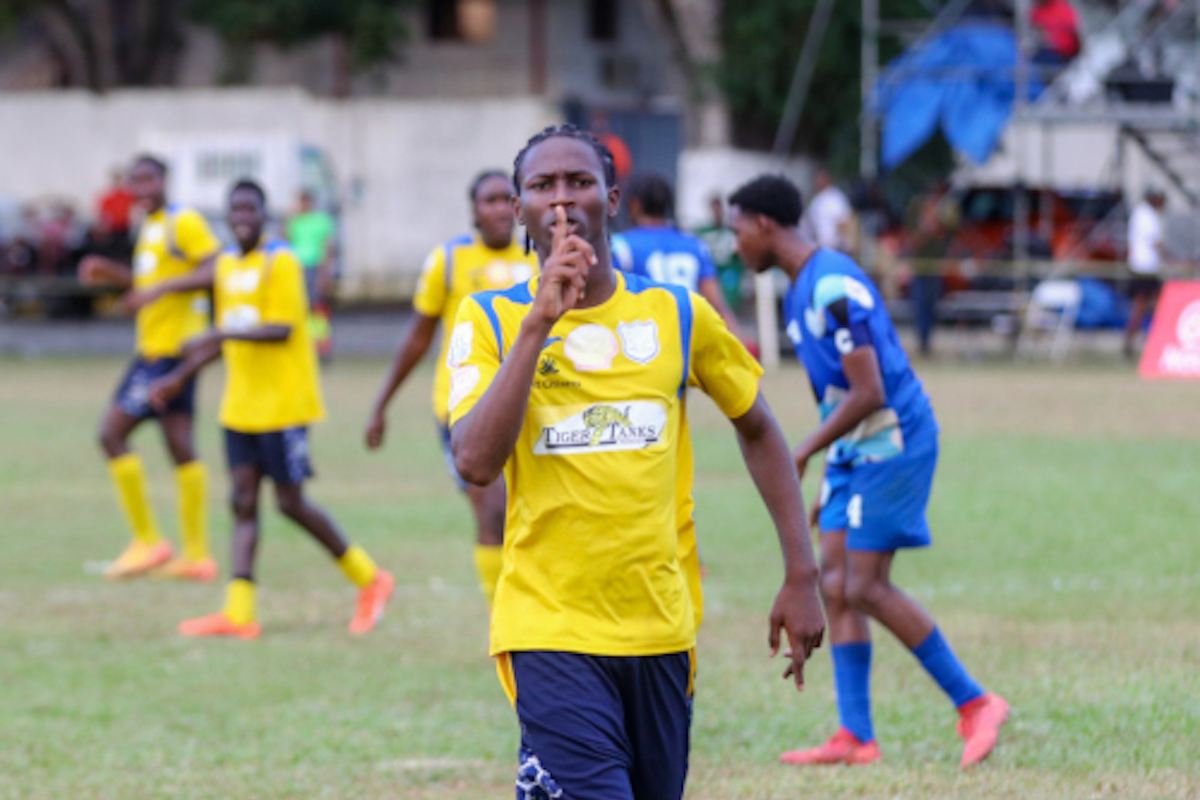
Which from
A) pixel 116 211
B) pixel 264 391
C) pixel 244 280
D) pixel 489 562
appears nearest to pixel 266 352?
pixel 264 391

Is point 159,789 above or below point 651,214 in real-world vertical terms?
below

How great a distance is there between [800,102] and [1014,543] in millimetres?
24653

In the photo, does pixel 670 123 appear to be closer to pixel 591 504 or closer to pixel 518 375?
pixel 591 504

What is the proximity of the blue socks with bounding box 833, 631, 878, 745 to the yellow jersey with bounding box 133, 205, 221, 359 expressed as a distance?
214 inches

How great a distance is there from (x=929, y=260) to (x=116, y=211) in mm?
14093

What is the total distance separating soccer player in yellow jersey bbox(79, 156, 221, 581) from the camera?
10453mm

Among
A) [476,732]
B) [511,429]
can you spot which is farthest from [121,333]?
[511,429]

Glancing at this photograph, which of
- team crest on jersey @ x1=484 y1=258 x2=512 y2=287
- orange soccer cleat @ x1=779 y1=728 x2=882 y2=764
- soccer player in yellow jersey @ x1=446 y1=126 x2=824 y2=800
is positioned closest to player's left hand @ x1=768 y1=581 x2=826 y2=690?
soccer player in yellow jersey @ x1=446 y1=126 x2=824 y2=800

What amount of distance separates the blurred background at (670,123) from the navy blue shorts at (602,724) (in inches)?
541

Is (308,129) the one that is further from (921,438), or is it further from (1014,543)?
(921,438)

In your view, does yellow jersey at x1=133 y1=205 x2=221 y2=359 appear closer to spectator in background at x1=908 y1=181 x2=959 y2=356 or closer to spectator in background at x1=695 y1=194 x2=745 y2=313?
spectator in background at x1=695 y1=194 x2=745 y2=313

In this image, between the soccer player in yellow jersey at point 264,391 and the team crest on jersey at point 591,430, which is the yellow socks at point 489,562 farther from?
the team crest on jersey at point 591,430

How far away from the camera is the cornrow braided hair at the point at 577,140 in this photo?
402 cm

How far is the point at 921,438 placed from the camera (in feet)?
20.3
